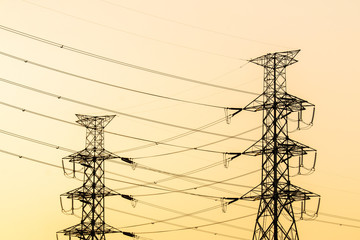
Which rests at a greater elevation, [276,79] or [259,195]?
[276,79]

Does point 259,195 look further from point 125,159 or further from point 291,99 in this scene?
point 125,159

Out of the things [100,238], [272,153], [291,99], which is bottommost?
[100,238]

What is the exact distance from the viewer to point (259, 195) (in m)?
34.9

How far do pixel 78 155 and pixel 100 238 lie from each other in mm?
5609

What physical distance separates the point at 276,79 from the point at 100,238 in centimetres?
1526

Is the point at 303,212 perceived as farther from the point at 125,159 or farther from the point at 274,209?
the point at 125,159

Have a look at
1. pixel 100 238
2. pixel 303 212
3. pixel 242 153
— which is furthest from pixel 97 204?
pixel 303 212

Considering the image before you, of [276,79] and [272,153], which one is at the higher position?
[276,79]

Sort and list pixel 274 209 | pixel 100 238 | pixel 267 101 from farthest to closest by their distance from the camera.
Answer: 1. pixel 100 238
2. pixel 267 101
3. pixel 274 209

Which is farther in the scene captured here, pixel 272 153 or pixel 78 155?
pixel 78 155

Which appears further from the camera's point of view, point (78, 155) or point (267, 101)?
point (78, 155)

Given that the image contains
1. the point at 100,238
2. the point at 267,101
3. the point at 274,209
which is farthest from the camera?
the point at 100,238

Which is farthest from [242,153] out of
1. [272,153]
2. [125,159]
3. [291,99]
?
[125,159]

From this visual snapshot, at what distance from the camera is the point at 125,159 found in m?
43.1
